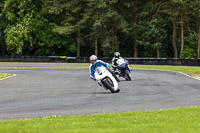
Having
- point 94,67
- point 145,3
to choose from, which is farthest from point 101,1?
point 94,67

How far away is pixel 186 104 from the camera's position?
11.5m

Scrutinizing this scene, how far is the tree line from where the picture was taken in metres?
50.6

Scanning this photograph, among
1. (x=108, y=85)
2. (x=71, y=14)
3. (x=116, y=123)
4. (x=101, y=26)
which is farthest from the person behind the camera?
(x=71, y=14)

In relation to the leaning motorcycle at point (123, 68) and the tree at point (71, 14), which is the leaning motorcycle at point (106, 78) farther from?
the tree at point (71, 14)

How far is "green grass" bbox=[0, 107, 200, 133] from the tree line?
134 ft

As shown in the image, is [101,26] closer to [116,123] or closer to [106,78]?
[106,78]

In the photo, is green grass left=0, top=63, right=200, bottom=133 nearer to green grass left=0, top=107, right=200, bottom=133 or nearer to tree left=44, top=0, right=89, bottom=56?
green grass left=0, top=107, right=200, bottom=133

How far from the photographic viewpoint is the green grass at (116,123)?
23.7 feet

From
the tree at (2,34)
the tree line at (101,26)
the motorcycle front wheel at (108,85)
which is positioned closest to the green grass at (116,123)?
the motorcycle front wheel at (108,85)

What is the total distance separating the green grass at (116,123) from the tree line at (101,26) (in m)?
40.9

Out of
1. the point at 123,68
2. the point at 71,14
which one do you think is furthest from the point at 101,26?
the point at 123,68

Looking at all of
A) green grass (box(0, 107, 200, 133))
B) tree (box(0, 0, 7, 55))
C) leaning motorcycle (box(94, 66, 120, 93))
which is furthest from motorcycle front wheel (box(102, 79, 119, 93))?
tree (box(0, 0, 7, 55))

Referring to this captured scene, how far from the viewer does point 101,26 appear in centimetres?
5106

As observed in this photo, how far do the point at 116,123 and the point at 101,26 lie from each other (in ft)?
143
